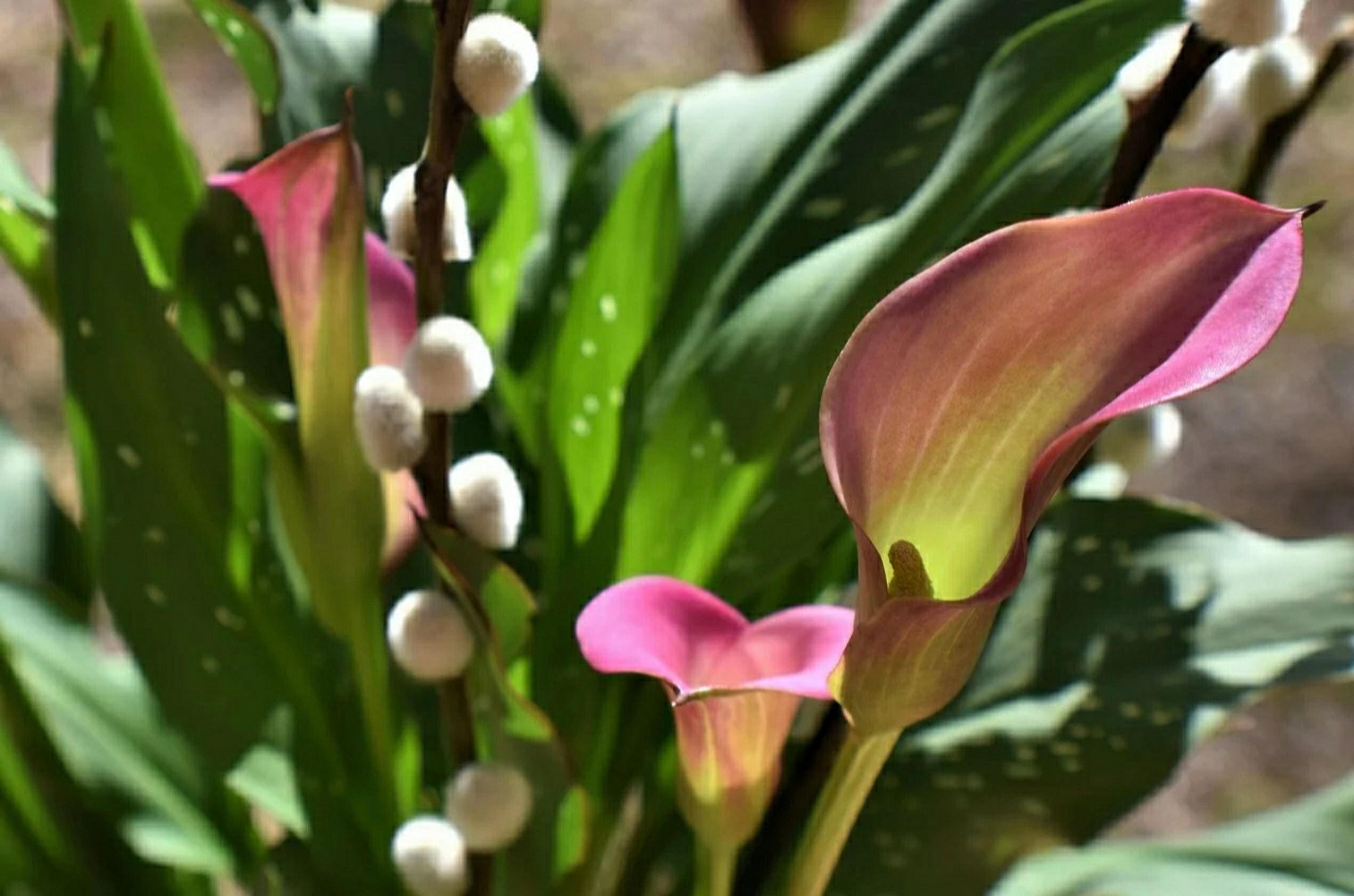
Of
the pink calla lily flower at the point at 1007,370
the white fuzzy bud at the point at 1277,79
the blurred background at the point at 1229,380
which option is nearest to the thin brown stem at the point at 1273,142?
the white fuzzy bud at the point at 1277,79

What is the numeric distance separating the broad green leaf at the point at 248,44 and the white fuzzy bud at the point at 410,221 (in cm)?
7

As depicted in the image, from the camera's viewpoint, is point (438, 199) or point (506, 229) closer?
point (438, 199)

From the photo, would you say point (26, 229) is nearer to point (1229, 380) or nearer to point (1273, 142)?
point (1273, 142)

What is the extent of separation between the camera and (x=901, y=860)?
24 cm

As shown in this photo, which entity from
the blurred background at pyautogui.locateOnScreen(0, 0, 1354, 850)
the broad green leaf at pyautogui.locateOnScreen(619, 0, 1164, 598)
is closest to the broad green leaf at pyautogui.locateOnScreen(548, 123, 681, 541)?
the broad green leaf at pyautogui.locateOnScreen(619, 0, 1164, 598)

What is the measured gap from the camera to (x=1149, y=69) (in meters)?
0.19

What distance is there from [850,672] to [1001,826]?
Answer: 10 centimetres

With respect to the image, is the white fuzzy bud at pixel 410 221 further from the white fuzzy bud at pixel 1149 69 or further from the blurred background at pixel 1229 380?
the blurred background at pixel 1229 380

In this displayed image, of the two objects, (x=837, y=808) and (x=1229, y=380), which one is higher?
(x=837, y=808)

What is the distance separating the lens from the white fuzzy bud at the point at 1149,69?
0.19 meters

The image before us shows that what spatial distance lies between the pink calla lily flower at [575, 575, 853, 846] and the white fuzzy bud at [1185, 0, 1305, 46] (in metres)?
0.09

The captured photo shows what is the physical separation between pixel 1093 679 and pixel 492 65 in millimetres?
148

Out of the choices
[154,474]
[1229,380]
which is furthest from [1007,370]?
[1229,380]

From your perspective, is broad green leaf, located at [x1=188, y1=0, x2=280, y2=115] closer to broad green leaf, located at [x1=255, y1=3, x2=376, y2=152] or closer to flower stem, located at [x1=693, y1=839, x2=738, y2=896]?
broad green leaf, located at [x1=255, y1=3, x2=376, y2=152]
